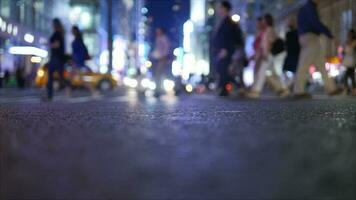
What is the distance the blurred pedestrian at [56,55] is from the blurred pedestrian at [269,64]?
4.34 meters

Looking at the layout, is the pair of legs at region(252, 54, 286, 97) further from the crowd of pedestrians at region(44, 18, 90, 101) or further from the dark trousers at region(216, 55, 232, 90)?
the crowd of pedestrians at region(44, 18, 90, 101)

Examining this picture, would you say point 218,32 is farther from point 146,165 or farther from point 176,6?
point 146,165

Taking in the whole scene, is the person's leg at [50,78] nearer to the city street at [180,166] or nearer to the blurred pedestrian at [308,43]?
the blurred pedestrian at [308,43]

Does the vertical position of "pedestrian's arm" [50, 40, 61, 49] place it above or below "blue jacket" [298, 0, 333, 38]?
below

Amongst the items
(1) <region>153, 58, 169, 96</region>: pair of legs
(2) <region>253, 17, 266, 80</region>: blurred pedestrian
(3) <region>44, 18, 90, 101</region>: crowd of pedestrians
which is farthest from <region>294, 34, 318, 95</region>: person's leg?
(3) <region>44, 18, 90, 101</region>: crowd of pedestrians

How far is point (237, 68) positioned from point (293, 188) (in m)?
14.8

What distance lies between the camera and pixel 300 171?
232cm

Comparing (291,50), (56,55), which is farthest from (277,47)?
(56,55)

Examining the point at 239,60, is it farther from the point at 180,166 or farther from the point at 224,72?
the point at 180,166

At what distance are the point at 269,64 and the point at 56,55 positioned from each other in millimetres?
4694

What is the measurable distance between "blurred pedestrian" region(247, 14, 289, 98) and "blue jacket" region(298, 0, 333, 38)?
1872 millimetres

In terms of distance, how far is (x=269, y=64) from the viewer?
14.4m

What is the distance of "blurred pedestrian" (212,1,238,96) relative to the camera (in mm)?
14336

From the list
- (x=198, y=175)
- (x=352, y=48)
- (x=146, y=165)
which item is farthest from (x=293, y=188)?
(x=352, y=48)
